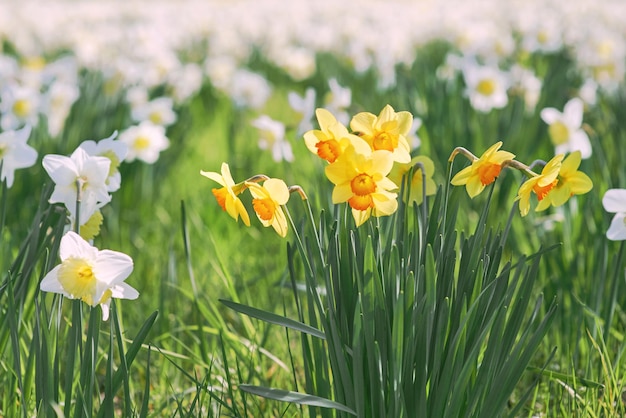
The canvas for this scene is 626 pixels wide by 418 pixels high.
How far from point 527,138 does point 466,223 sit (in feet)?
2.98

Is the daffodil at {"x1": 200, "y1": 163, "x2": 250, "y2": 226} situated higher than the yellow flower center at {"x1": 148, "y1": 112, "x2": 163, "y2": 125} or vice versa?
the daffodil at {"x1": 200, "y1": 163, "x2": 250, "y2": 226}

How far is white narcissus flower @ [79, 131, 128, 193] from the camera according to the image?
4.97ft

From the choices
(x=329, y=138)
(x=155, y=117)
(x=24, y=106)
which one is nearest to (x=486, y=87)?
(x=155, y=117)

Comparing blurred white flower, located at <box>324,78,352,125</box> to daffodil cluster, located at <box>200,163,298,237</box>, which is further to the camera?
blurred white flower, located at <box>324,78,352,125</box>

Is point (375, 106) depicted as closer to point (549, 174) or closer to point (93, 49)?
point (93, 49)

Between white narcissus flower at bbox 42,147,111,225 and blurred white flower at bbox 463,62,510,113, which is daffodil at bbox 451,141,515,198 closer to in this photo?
white narcissus flower at bbox 42,147,111,225

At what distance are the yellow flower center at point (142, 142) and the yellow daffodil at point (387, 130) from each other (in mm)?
1471

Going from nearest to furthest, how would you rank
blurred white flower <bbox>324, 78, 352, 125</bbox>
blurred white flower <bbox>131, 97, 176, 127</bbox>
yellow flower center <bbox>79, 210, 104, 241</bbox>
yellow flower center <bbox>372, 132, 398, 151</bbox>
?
yellow flower center <bbox>372, 132, 398, 151</bbox> → yellow flower center <bbox>79, 210, 104, 241</bbox> → blurred white flower <bbox>324, 78, 352, 125</bbox> → blurred white flower <bbox>131, 97, 176, 127</bbox>

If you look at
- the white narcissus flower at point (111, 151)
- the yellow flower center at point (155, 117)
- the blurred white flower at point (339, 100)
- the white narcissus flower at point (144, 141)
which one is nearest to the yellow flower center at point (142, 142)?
the white narcissus flower at point (144, 141)

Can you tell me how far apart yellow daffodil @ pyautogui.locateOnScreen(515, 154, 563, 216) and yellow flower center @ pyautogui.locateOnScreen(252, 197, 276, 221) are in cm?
40

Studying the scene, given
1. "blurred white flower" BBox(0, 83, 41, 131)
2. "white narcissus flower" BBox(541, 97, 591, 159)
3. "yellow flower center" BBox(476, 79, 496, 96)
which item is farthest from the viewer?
"yellow flower center" BBox(476, 79, 496, 96)

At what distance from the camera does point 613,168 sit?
112 inches

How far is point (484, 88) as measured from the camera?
328 cm

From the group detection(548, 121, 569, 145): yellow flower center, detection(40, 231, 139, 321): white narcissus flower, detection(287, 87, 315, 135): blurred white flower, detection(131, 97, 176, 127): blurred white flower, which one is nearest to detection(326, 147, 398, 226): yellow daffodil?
detection(40, 231, 139, 321): white narcissus flower
